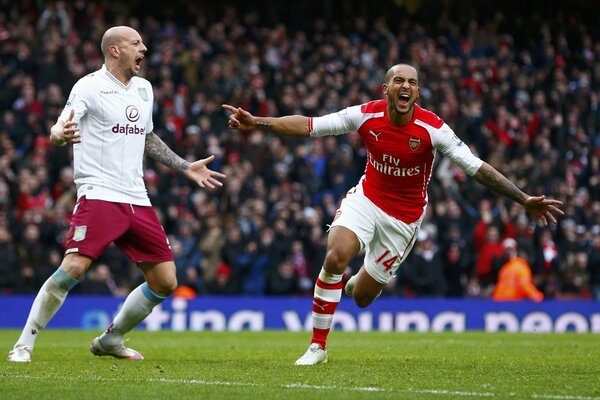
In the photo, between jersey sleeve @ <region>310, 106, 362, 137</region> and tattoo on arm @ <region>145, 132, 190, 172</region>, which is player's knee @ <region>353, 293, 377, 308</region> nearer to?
jersey sleeve @ <region>310, 106, 362, 137</region>

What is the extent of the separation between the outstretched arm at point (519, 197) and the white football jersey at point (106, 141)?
303 cm

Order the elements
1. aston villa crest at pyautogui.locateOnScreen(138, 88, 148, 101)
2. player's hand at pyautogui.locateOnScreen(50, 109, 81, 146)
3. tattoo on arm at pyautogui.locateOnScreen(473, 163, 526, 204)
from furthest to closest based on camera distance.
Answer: aston villa crest at pyautogui.locateOnScreen(138, 88, 148, 101), tattoo on arm at pyautogui.locateOnScreen(473, 163, 526, 204), player's hand at pyautogui.locateOnScreen(50, 109, 81, 146)

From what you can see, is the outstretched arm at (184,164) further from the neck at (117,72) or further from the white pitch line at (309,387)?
the white pitch line at (309,387)

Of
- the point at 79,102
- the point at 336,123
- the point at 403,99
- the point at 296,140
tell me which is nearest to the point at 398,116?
the point at 403,99

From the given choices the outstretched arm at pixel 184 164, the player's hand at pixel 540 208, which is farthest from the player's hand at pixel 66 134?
the player's hand at pixel 540 208

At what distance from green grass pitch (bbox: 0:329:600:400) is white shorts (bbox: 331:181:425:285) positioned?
0.89m

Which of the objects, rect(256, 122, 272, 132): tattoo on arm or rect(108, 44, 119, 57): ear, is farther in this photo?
rect(108, 44, 119, 57): ear

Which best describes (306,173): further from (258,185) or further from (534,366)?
(534,366)

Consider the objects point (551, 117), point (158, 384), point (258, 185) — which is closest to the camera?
point (158, 384)

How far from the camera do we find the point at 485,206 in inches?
907

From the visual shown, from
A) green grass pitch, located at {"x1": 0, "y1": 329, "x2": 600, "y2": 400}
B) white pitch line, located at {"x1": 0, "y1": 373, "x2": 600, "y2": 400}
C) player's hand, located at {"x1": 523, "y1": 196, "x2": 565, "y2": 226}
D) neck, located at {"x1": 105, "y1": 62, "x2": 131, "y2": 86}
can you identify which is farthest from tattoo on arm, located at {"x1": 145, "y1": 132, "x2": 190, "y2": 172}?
player's hand, located at {"x1": 523, "y1": 196, "x2": 565, "y2": 226}

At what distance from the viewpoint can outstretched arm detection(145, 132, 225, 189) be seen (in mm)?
10000

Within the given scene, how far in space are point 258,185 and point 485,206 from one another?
461 centimetres

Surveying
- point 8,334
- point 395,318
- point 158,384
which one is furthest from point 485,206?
point 158,384
